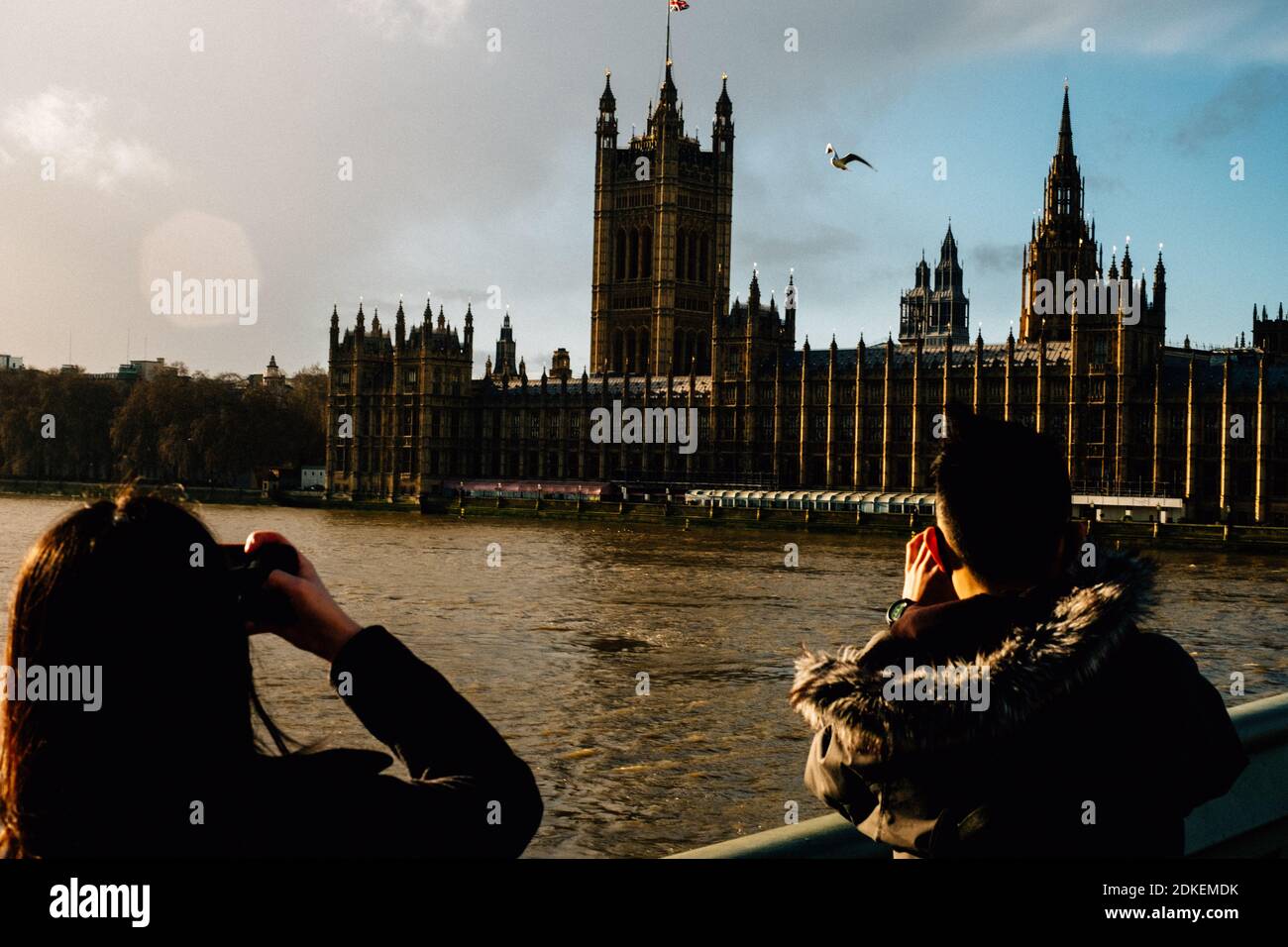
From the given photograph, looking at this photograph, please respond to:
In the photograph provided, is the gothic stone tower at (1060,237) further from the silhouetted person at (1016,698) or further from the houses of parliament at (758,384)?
the silhouetted person at (1016,698)

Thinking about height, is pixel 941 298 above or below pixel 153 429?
above

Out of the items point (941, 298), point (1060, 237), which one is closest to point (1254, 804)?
point (1060, 237)

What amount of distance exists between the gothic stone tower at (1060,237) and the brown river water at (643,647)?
28.6 metres

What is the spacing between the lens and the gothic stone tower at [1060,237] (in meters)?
72.6

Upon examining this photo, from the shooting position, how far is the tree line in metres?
85.3

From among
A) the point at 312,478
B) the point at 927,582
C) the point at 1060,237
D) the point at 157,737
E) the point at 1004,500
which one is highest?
the point at 1060,237

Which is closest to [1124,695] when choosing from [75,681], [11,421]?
Answer: [75,681]

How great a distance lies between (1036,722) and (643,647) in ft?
62.6

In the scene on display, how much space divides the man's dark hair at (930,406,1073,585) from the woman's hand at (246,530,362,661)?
1.18m

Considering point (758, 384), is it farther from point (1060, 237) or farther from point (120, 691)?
point (120, 691)

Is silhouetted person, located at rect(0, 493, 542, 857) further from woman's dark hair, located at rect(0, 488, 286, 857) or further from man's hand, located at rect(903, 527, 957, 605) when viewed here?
man's hand, located at rect(903, 527, 957, 605)

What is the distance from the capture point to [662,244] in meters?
92.6

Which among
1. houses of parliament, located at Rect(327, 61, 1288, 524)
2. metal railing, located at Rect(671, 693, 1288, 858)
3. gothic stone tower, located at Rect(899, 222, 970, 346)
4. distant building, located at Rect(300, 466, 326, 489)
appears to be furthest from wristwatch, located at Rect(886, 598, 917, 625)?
gothic stone tower, located at Rect(899, 222, 970, 346)

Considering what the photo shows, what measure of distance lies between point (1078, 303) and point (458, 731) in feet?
218
